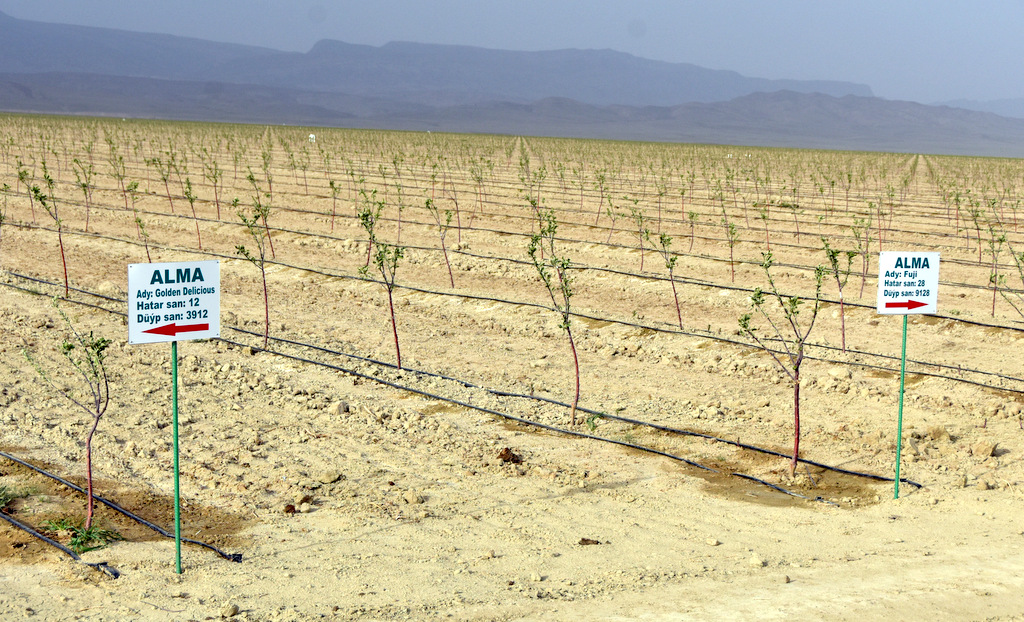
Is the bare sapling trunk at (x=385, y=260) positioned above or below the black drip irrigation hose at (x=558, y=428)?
above

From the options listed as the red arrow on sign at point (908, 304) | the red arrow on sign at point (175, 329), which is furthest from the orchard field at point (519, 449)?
the red arrow on sign at point (175, 329)

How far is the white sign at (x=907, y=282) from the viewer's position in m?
7.55

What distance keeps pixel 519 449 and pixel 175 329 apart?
129 inches

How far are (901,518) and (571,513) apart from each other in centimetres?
228

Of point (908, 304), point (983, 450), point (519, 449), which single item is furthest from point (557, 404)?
point (983, 450)

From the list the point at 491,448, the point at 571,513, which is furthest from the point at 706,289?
the point at 571,513

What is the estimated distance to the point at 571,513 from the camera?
7.23 meters

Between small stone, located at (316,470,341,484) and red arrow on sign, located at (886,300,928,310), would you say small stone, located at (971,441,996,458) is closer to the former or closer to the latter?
red arrow on sign, located at (886,300,928,310)

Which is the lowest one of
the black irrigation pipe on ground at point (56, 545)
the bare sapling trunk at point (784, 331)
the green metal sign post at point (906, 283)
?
the black irrigation pipe on ground at point (56, 545)

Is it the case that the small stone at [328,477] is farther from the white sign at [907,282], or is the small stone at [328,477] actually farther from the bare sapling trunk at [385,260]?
the white sign at [907,282]

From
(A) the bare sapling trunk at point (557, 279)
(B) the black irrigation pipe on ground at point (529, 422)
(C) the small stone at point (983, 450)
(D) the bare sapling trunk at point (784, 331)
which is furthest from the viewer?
(A) the bare sapling trunk at point (557, 279)

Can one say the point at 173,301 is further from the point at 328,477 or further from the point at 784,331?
the point at 784,331

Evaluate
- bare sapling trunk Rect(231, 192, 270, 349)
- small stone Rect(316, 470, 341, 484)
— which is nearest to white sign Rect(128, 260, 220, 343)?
small stone Rect(316, 470, 341, 484)

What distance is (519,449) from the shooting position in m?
8.48
